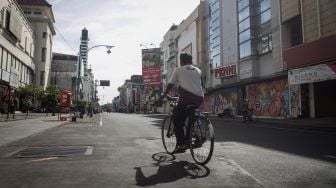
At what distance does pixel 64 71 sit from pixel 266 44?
87812mm

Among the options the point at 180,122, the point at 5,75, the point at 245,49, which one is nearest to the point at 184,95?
the point at 180,122

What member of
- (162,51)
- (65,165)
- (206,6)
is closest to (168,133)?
(65,165)

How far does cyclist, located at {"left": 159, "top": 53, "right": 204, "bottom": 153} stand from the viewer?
21.1 ft

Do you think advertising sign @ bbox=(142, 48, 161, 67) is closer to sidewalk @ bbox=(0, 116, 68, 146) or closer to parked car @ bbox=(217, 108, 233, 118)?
parked car @ bbox=(217, 108, 233, 118)

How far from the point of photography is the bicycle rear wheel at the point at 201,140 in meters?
5.75

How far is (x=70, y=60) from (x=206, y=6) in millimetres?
66425

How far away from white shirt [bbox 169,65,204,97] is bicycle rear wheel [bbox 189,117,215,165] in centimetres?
57

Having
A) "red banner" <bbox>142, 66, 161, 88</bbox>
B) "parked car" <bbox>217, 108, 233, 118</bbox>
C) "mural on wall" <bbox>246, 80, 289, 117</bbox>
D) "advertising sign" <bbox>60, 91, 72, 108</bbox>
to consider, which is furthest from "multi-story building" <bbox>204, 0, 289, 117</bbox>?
"red banner" <bbox>142, 66, 161, 88</bbox>

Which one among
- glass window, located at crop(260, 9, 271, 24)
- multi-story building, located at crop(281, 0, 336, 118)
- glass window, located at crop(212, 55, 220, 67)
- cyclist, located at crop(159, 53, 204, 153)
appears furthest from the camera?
glass window, located at crop(212, 55, 220, 67)

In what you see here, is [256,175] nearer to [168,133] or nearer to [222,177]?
[222,177]

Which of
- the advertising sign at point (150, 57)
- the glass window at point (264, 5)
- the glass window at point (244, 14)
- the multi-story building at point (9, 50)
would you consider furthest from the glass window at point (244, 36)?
the advertising sign at point (150, 57)

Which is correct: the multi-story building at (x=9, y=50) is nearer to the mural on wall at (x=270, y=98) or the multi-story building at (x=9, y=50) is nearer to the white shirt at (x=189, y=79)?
the mural on wall at (x=270, y=98)

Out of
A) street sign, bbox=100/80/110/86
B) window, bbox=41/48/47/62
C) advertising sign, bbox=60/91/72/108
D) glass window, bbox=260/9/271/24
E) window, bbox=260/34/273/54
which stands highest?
window, bbox=41/48/47/62

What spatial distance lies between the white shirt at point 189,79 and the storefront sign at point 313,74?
19.6 metres
